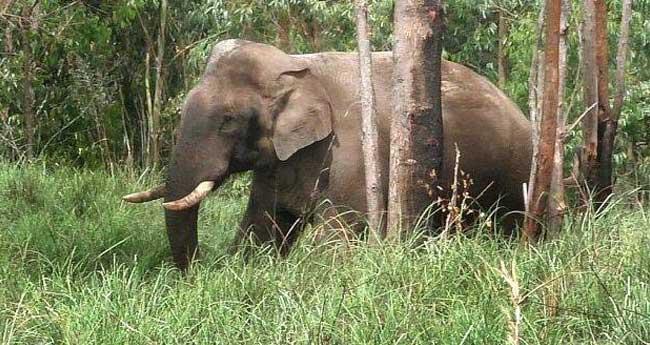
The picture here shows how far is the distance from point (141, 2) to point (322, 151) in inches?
164

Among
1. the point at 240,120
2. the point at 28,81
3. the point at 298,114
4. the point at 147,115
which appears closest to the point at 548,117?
the point at 298,114

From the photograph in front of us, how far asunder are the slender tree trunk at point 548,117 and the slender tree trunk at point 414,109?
585mm

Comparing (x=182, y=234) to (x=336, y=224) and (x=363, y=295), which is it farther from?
(x=363, y=295)

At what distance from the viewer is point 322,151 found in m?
8.64

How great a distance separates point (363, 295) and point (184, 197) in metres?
2.98

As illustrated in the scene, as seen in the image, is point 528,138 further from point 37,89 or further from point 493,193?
point 37,89

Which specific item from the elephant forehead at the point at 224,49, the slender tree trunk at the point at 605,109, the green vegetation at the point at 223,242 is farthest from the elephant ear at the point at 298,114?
the slender tree trunk at the point at 605,109

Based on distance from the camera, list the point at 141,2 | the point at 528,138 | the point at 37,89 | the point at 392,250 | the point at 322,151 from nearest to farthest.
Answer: the point at 392,250 < the point at 322,151 < the point at 528,138 < the point at 141,2 < the point at 37,89

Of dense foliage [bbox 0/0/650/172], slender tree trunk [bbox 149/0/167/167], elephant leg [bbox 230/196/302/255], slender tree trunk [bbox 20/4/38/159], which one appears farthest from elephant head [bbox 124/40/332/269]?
slender tree trunk [bbox 149/0/167/167]

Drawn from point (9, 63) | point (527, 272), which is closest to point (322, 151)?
point (527, 272)

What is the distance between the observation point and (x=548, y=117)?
7129 mm

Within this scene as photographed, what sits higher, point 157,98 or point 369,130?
point 369,130

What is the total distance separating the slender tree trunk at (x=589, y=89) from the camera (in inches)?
320

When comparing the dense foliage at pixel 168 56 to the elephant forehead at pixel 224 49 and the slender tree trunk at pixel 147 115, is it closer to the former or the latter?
the slender tree trunk at pixel 147 115
